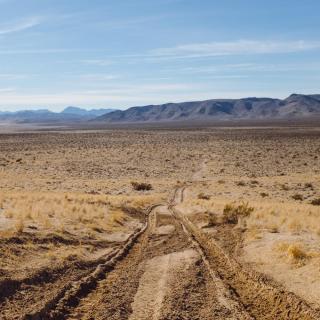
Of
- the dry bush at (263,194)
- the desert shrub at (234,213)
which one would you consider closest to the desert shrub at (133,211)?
the desert shrub at (234,213)

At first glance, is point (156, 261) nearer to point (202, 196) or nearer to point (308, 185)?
point (202, 196)

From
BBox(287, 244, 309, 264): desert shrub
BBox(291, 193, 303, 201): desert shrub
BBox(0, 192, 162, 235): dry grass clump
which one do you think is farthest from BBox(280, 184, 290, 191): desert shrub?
BBox(287, 244, 309, 264): desert shrub

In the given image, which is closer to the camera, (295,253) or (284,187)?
(295,253)

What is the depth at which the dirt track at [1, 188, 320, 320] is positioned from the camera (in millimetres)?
8742

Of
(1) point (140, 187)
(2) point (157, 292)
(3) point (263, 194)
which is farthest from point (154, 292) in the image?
(1) point (140, 187)

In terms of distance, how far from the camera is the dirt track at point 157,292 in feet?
28.7

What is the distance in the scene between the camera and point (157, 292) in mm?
9906

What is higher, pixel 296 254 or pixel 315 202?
pixel 296 254

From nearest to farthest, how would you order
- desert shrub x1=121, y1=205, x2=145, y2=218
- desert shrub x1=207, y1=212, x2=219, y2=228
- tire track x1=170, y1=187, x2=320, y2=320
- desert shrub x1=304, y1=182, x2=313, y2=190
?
tire track x1=170, y1=187, x2=320, y2=320
desert shrub x1=207, y1=212, x2=219, y2=228
desert shrub x1=121, y1=205, x2=145, y2=218
desert shrub x1=304, y1=182, x2=313, y2=190

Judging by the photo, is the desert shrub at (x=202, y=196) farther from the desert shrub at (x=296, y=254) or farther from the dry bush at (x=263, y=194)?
the desert shrub at (x=296, y=254)

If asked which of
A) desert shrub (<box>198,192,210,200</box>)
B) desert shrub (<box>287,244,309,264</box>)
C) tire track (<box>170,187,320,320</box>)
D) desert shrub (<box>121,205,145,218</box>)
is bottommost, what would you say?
desert shrub (<box>198,192,210,200</box>)

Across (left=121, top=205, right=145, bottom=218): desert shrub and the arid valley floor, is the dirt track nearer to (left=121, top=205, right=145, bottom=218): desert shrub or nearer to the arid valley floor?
the arid valley floor

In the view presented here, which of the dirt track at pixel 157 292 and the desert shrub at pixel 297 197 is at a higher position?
the dirt track at pixel 157 292

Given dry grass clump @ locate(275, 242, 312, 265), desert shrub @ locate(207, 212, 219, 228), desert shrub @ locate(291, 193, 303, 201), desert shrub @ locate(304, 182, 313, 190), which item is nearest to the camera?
dry grass clump @ locate(275, 242, 312, 265)
